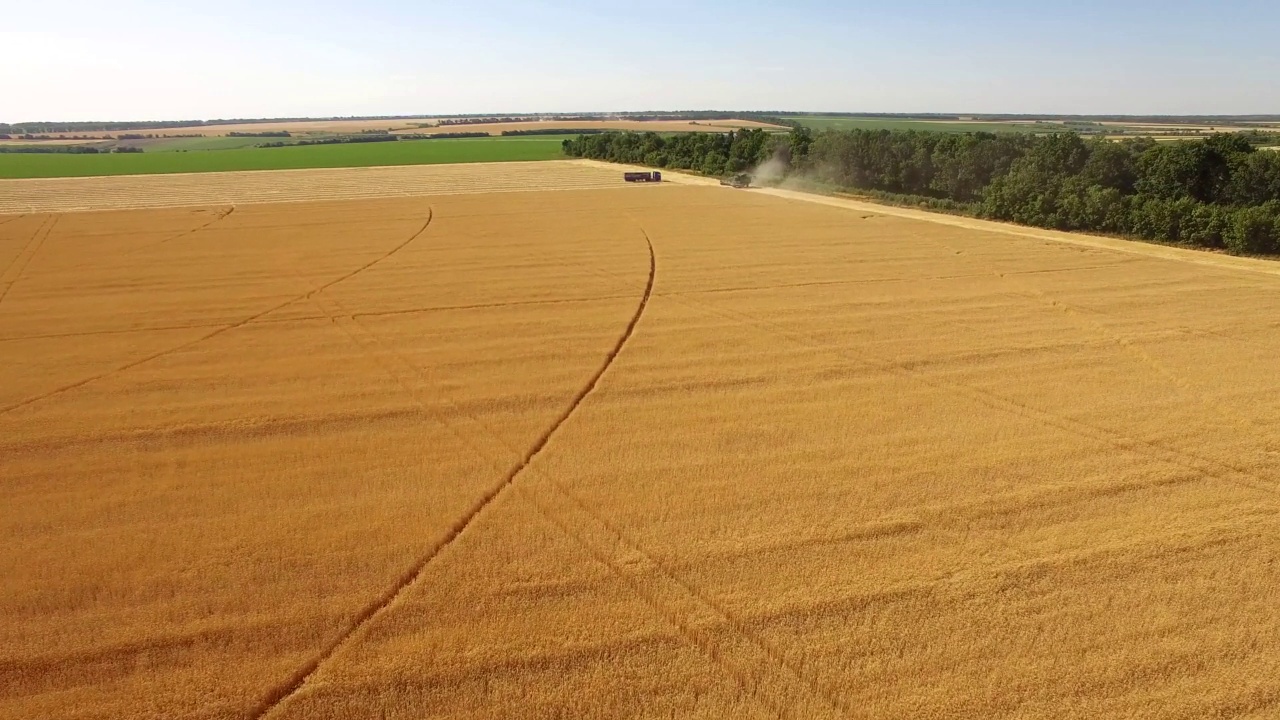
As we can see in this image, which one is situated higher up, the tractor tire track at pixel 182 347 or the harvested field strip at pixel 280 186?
the harvested field strip at pixel 280 186

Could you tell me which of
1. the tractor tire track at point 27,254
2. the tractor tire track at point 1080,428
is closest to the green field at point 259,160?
the tractor tire track at point 27,254

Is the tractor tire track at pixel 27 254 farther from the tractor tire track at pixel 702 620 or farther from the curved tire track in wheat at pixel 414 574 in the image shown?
the tractor tire track at pixel 702 620

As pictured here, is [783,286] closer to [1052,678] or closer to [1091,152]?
[1052,678]

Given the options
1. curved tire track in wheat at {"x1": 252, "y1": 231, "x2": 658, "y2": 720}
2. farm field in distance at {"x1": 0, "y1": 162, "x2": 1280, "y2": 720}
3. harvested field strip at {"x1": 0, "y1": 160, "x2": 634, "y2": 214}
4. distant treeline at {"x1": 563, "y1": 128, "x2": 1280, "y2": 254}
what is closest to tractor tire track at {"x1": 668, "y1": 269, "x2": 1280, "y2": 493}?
farm field in distance at {"x1": 0, "y1": 162, "x2": 1280, "y2": 720}

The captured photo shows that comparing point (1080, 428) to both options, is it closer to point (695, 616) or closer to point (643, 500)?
point (643, 500)

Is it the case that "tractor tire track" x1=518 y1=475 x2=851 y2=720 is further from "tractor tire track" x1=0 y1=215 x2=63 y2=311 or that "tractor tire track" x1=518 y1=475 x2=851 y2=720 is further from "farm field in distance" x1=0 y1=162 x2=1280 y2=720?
"tractor tire track" x1=0 y1=215 x2=63 y2=311
